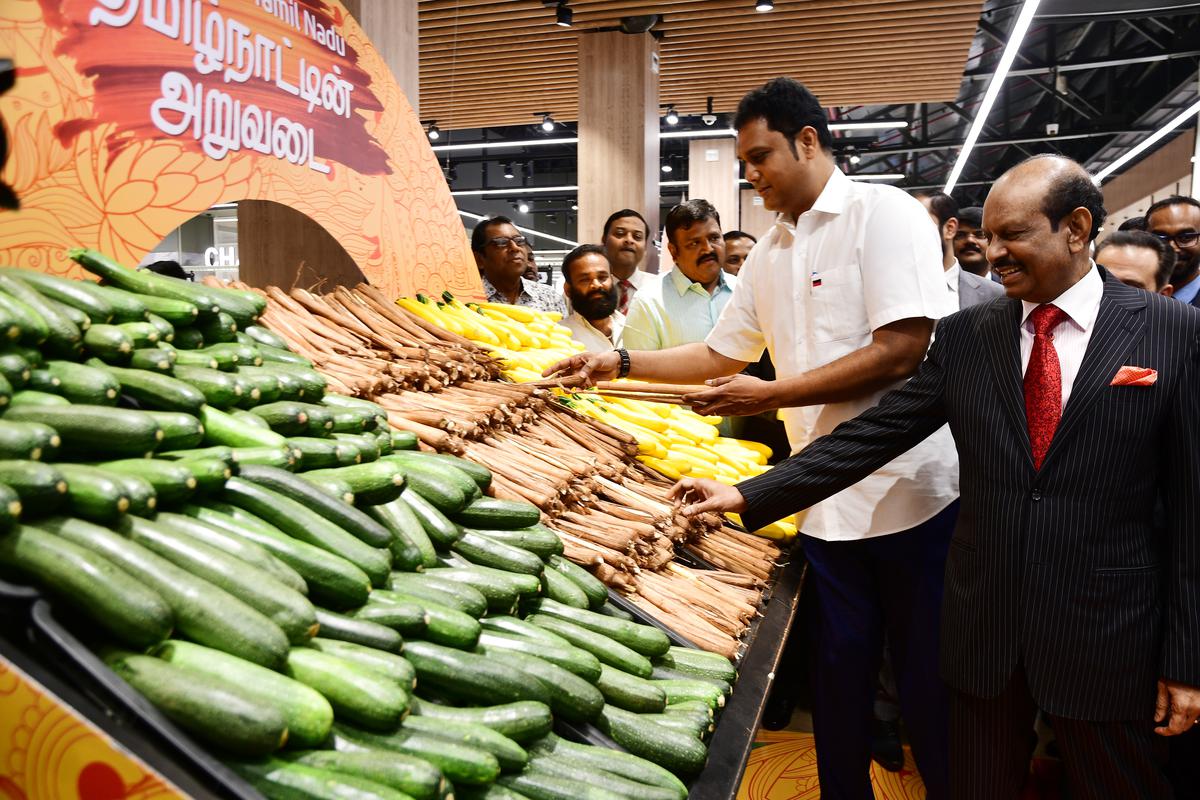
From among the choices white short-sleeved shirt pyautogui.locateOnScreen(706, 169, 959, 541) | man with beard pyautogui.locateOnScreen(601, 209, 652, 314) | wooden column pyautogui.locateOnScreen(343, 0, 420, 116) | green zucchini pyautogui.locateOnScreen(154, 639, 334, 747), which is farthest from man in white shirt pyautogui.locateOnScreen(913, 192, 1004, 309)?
green zucchini pyautogui.locateOnScreen(154, 639, 334, 747)

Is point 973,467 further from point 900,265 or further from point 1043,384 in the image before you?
point 900,265

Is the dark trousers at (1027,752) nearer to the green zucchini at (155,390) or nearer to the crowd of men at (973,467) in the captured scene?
the crowd of men at (973,467)

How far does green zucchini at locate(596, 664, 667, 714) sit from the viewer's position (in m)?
1.84

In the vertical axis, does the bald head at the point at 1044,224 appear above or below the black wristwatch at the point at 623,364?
above

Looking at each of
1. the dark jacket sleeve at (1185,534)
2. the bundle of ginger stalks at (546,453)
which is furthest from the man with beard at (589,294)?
the dark jacket sleeve at (1185,534)

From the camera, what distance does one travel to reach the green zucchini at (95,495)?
128 cm

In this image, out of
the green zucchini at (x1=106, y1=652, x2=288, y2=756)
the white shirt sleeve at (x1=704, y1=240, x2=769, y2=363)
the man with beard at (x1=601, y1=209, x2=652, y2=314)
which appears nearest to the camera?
the green zucchini at (x1=106, y1=652, x2=288, y2=756)

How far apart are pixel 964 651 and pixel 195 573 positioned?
75.6 inches

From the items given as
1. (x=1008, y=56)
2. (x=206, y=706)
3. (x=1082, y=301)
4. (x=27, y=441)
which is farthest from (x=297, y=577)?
(x=1008, y=56)

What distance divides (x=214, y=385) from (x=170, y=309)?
0.91ft

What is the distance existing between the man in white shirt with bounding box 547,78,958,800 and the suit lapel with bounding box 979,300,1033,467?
0.35 metres

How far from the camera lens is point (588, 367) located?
11.4 ft

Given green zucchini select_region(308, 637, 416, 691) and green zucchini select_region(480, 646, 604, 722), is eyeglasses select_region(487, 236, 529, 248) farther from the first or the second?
green zucchini select_region(308, 637, 416, 691)

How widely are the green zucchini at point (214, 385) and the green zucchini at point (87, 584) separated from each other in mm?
670
